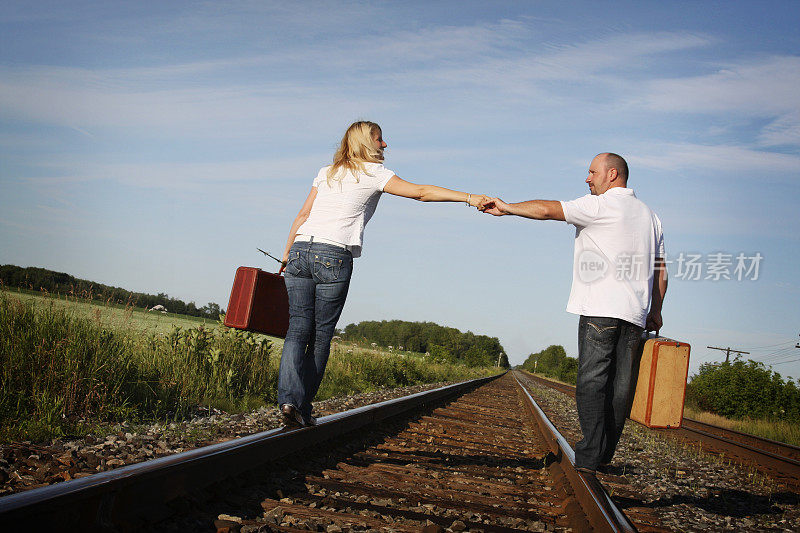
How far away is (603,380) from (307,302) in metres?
1.80

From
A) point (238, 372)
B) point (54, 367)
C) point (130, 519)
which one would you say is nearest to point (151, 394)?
point (54, 367)

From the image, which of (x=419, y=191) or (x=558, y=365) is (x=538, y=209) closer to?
(x=419, y=191)

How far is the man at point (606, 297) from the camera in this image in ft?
10.6

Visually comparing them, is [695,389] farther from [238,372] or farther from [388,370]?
[238,372]

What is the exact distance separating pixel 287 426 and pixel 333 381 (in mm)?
6653

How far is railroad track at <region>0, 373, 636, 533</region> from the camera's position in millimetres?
1911

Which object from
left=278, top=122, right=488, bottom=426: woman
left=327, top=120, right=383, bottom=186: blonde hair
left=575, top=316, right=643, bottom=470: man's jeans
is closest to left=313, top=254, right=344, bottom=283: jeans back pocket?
left=278, top=122, right=488, bottom=426: woman

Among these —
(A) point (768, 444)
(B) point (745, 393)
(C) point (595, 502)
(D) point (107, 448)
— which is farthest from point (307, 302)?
(B) point (745, 393)

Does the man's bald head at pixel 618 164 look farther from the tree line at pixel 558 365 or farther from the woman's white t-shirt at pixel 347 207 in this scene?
the tree line at pixel 558 365

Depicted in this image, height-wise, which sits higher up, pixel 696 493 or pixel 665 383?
pixel 665 383

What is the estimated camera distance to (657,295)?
3.57 m

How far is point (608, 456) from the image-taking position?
3418mm

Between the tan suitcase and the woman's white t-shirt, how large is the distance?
1.84 metres

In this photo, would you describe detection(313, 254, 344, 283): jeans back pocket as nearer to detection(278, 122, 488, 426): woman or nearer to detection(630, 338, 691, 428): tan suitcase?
detection(278, 122, 488, 426): woman
